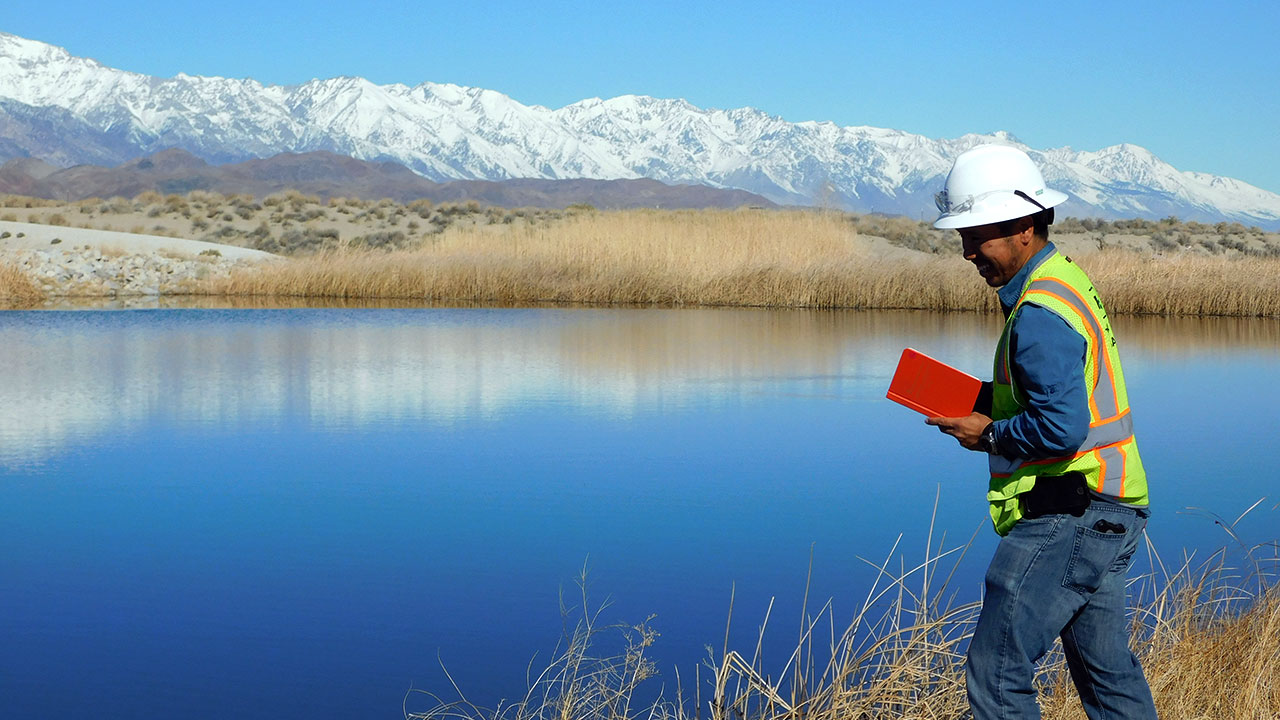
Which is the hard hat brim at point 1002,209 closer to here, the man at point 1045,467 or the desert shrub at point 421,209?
the man at point 1045,467

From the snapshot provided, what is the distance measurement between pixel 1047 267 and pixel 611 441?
5103 mm

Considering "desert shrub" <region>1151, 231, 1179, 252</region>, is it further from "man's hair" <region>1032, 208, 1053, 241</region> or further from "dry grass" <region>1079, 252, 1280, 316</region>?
"man's hair" <region>1032, 208, 1053, 241</region>

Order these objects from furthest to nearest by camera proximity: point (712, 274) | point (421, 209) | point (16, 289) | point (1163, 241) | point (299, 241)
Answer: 1. point (421, 209)
2. point (1163, 241)
3. point (299, 241)
4. point (712, 274)
5. point (16, 289)

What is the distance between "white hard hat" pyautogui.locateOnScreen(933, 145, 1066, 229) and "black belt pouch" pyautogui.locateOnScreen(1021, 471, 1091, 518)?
1.48 feet

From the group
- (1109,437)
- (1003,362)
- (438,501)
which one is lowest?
(438,501)

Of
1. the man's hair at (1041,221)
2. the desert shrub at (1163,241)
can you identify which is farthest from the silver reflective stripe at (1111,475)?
the desert shrub at (1163,241)

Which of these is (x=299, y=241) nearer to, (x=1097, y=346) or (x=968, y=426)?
(x=968, y=426)

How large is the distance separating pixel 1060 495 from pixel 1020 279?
14.9 inches

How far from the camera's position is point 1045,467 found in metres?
2.12

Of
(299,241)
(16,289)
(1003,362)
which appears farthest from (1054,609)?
(299,241)

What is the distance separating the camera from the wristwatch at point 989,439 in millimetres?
2156

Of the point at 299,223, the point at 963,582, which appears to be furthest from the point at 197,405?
the point at 299,223

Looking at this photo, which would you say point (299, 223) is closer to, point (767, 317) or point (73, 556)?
point (767, 317)

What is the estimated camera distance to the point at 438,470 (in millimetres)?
6230
